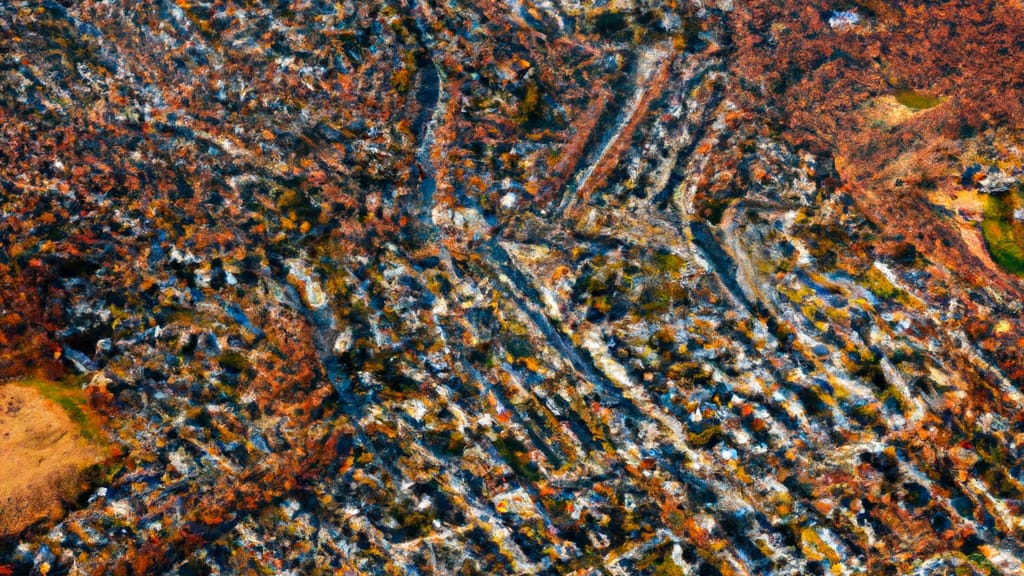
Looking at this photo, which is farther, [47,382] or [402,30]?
[402,30]

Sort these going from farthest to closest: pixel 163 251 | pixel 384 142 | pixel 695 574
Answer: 1. pixel 384 142
2. pixel 163 251
3. pixel 695 574

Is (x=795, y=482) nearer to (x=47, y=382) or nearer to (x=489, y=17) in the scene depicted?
(x=489, y=17)

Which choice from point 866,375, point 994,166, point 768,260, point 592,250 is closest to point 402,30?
point 592,250

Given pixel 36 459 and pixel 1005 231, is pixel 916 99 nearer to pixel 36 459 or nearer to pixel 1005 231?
pixel 1005 231

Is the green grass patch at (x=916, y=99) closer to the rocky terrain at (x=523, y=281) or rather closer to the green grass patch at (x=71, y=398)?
the rocky terrain at (x=523, y=281)

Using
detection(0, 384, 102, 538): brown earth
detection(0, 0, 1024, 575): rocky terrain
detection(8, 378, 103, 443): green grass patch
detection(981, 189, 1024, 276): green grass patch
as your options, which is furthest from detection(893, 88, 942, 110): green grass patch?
detection(0, 384, 102, 538): brown earth

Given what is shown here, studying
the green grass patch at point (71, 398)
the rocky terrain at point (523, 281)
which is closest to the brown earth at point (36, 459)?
the green grass patch at point (71, 398)
